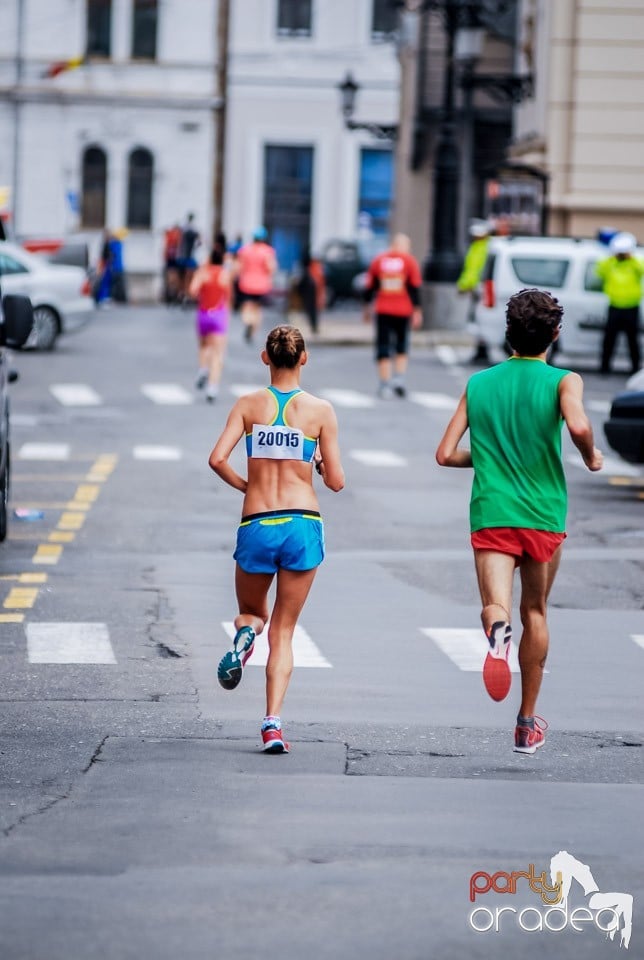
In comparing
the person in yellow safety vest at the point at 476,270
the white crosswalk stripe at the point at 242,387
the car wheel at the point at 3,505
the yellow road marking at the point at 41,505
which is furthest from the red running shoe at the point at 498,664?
the person in yellow safety vest at the point at 476,270

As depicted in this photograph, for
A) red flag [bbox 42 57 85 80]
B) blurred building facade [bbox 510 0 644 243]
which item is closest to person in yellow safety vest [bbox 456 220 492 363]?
blurred building facade [bbox 510 0 644 243]

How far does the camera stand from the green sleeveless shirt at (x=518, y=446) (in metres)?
7.66

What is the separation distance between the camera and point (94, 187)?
60906 mm

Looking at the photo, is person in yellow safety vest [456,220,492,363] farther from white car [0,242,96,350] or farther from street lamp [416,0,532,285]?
white car [0,242,96,350]

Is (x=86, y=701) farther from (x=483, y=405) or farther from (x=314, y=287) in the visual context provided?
(x=314, y=287)

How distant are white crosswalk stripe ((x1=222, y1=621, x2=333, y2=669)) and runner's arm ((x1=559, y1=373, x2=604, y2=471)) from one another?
236 cm

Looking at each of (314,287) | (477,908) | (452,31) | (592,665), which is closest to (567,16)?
(452,31)

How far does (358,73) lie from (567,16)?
89.3 ft

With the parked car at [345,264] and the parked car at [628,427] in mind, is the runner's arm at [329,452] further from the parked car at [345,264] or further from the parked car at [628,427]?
the parked car at [345,264]

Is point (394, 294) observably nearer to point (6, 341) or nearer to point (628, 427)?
point (628, 427)

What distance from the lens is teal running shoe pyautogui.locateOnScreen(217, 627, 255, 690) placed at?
7715 mm

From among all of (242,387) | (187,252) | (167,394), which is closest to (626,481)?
(167,394)

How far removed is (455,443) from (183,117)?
5391 centimetres

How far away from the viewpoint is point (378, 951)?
198 inches
